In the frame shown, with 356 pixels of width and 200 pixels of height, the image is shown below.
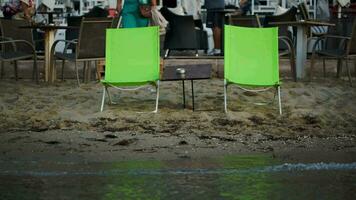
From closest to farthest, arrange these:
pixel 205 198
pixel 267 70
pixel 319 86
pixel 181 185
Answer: pixel 205 198
pixel 181 185
pixel 267 70
pixel 319 86

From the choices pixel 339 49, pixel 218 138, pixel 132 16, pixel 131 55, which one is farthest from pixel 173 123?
pixel 339 49

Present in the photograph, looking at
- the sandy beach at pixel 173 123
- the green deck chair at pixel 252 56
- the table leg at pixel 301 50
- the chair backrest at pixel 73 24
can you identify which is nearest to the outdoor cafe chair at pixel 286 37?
the table leg at pixel 301 50

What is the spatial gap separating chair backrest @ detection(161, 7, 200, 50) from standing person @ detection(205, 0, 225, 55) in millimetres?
992

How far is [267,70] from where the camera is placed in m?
9.61

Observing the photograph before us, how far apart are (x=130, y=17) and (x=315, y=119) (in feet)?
12.7

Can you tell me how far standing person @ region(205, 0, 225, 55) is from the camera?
14.0 meters

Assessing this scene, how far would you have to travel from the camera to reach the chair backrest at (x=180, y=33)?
12938mm

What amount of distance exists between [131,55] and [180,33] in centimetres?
335

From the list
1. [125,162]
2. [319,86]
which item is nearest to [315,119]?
[319,86]

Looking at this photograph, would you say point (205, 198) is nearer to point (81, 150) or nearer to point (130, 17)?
point (81, 150)

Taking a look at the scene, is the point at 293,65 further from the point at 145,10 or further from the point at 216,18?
the point at 216,18

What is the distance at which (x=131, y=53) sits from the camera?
9.75 m

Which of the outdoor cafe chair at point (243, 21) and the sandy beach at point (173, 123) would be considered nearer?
the sandy beach at point (173, 123)

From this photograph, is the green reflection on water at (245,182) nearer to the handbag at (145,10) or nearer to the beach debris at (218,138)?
the beach debris at (218,138)
